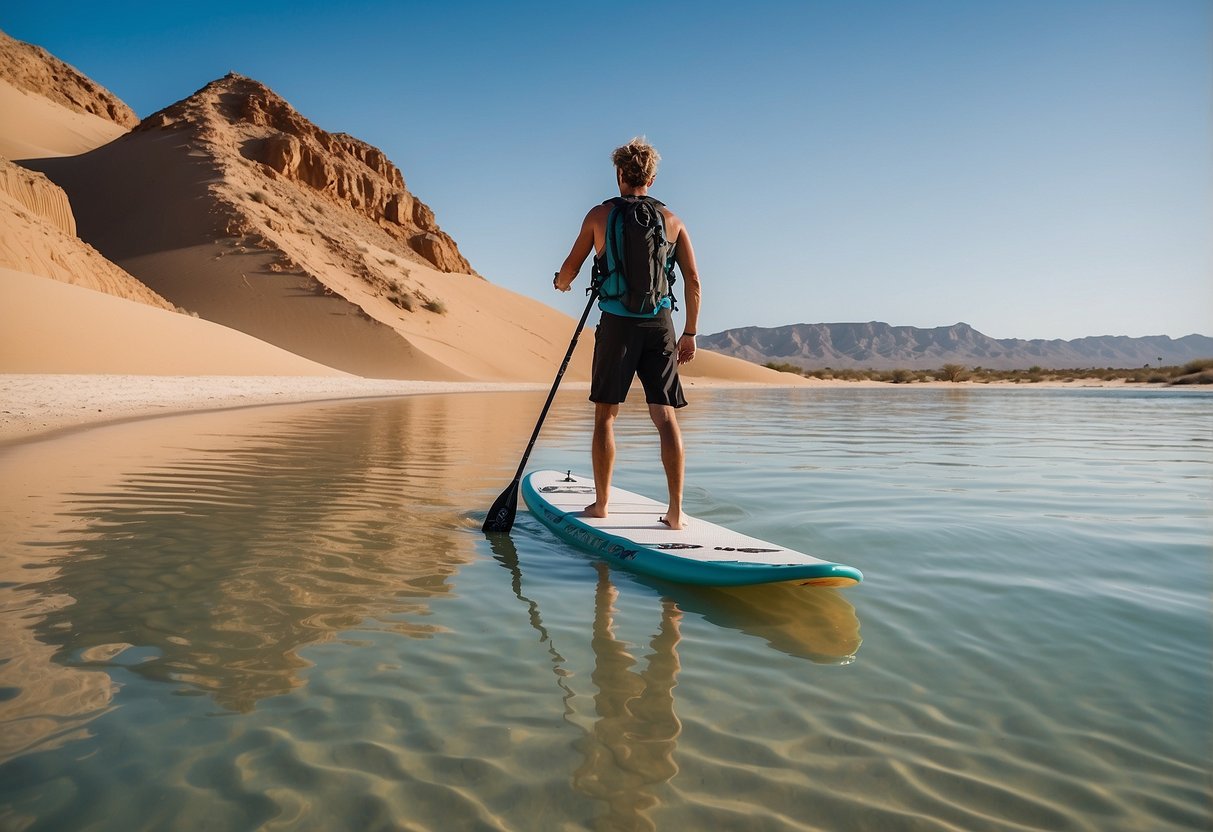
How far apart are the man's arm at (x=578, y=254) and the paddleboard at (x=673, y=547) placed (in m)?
1.47

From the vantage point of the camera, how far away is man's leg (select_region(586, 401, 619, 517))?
Answer: 470 centimetres

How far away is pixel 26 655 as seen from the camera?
2.64 meters

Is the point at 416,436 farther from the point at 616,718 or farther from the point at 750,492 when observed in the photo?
the point at 616,718

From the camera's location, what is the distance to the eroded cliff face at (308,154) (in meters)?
65.6

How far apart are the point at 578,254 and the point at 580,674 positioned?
293 centimetres

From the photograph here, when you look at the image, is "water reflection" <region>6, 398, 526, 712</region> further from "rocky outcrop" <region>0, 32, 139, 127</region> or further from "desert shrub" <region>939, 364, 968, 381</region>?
"rocky outcrop" <region>0, 32, 139, 127</region>

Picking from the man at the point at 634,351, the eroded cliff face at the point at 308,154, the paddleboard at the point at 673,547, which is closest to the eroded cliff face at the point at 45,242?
the eroded cliff face at the point at 308,154

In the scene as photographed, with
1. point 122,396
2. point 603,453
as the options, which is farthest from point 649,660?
point 122,396

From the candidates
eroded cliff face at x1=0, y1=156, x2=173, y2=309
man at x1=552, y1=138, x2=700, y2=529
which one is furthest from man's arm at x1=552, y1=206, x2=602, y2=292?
eroded cliff face at x1=0, y1=156, x2=173, y2=309

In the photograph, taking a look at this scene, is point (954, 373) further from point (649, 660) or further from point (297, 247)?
point (649, 660)

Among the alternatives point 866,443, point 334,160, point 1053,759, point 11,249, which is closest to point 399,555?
point 1053,759

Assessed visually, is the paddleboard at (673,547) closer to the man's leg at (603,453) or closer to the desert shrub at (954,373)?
the man's leg at (603,453)

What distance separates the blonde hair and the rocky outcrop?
120 meters

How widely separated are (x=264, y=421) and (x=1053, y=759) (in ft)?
46.9
